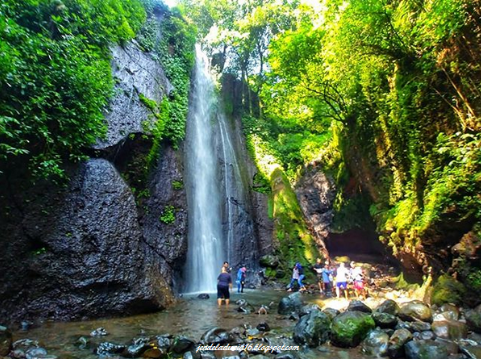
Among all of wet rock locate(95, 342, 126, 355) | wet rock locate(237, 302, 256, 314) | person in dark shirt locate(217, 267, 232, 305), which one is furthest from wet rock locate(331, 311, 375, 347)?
person in dark shirt locate(217, 267, 232, 305)

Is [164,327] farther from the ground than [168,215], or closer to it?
closer to it

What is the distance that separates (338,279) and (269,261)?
4671 millimetres

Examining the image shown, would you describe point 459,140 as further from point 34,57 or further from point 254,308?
point 34,57

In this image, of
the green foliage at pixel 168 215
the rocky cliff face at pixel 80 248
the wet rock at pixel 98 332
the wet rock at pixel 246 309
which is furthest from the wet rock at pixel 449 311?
the green foliage at pixel 168 215

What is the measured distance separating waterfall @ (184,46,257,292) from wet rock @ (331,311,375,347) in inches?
302

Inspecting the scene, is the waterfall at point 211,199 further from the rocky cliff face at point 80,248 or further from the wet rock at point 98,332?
the wet rock at point 98,332

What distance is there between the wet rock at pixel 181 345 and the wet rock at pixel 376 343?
10.7 ft

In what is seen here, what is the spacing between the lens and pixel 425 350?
17.5 ft

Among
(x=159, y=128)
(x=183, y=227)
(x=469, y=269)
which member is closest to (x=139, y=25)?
(x=159, y=128)

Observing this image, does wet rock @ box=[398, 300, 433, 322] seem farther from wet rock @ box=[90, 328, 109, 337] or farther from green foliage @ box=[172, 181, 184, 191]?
green foliage @ box=[172, 181, 184, 191]

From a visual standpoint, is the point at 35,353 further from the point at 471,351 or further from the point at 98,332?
the point at 471,351

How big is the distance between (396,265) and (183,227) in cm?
1018

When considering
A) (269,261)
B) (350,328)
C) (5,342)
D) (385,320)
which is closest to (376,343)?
(350,328)

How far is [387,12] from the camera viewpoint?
385 inches
